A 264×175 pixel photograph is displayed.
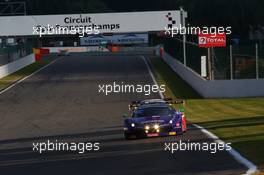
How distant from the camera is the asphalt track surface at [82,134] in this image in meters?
16.6

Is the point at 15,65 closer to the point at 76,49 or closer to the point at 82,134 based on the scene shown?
the point at 76,49

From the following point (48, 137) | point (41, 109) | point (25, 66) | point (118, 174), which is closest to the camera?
point (118, 174)

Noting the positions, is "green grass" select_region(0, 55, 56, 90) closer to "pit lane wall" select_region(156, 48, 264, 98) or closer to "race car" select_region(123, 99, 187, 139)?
"pit lane wall" select_region(156, 48, 264, 98)

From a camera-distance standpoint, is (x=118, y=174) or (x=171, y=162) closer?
(x=118, y=174)

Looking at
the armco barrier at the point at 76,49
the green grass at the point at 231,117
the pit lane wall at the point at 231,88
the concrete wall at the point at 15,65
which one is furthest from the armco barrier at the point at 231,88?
the armco barrier at the point at 76,49

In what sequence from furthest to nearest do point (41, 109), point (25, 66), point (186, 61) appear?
point (25, 66)
point (186, 61)
point (41, 109)

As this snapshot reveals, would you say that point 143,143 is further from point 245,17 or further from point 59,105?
point 245,17

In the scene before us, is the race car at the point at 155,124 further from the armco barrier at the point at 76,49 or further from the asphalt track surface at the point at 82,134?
the armco barrier at the point at 76,49

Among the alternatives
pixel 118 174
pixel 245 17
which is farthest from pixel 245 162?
pixel 245 17

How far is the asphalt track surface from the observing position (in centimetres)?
1661

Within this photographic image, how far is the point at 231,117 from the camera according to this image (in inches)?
1223

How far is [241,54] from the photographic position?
1614 inches

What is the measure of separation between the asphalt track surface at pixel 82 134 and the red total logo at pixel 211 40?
3881mm

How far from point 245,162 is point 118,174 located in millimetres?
2817
